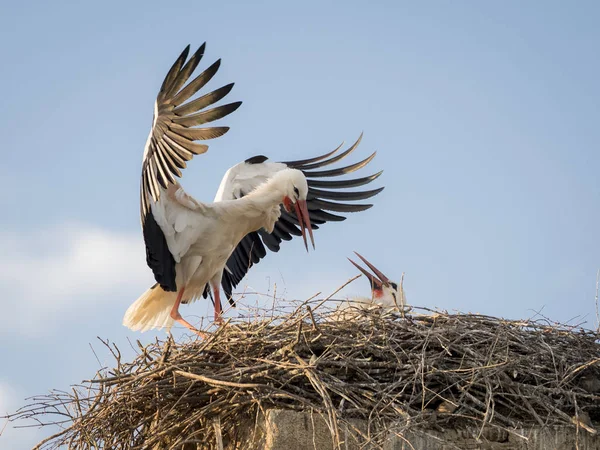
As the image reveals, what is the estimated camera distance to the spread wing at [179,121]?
18.6ft

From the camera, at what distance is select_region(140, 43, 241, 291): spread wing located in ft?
18.6

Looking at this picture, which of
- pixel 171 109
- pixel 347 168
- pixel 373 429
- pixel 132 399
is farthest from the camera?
pixel 347 168

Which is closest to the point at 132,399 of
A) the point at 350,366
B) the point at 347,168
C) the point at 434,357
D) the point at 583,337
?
the point at 350,366

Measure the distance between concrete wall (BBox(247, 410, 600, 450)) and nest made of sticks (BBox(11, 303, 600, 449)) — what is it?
0.06m

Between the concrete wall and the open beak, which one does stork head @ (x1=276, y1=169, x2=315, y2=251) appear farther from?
the concrete wall

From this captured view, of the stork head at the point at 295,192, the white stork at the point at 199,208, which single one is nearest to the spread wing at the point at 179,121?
the white stork at the point at 199,208

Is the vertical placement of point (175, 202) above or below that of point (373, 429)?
above

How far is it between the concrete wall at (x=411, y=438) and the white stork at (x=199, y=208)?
1141 mm

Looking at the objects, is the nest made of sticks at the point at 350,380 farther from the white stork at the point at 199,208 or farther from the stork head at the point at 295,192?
the stork head at the point at 295,192

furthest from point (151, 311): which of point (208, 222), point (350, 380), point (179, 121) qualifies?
point (350, 380)

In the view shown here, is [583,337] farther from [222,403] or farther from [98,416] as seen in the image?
[98,416]

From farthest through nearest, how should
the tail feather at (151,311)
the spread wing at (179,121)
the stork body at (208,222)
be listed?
the tail feather at (151,311)
the stork body at (208,222)
the spread wing at (179,121)

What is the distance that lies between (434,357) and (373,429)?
1.80 ft

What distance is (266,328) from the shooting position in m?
Result: 5.14
